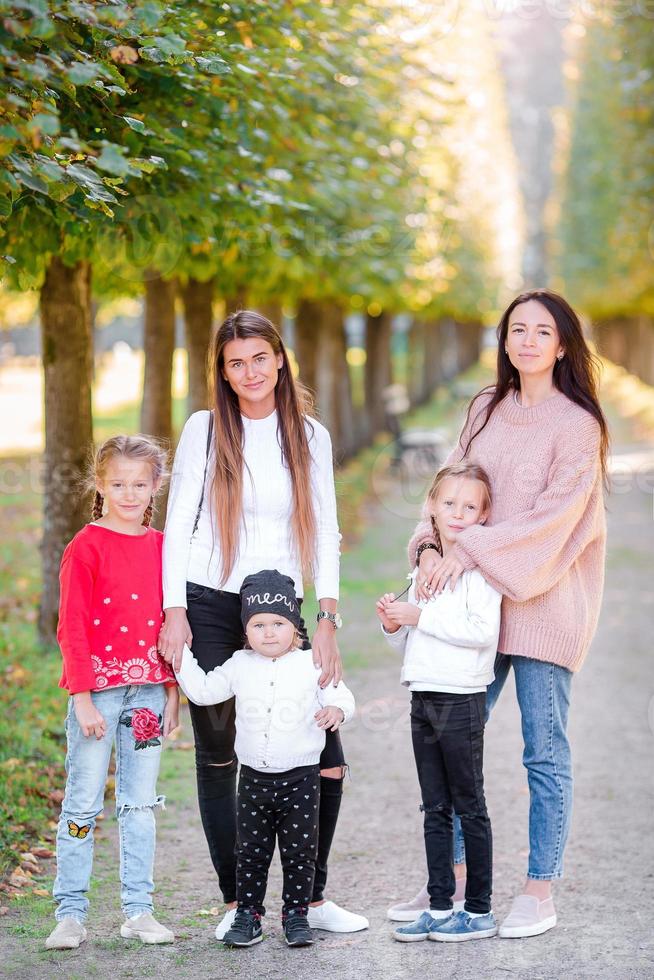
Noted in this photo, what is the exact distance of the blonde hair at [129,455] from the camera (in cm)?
483

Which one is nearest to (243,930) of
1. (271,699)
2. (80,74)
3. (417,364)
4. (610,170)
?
(271,699)

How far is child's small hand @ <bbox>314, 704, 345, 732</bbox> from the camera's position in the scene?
464 centimetres

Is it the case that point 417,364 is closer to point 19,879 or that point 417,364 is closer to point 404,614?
point 19,879

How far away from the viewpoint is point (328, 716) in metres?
4.64

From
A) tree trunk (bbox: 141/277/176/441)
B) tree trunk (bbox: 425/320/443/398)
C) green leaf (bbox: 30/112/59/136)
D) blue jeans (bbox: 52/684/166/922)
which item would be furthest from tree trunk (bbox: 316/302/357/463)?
tree trunk (bbox: 425/320/443/398)

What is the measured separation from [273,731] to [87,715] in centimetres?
68

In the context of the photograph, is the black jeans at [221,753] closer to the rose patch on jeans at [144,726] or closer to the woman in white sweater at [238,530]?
the woman in white sweater at [238,530]

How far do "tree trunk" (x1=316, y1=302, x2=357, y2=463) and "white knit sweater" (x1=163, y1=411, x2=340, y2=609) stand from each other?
1535cm

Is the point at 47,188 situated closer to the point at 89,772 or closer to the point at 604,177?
the point at 89,772

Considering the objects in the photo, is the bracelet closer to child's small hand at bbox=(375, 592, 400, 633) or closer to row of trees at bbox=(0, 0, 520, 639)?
child's small hand at bbox=(375, 592, 400, 633)

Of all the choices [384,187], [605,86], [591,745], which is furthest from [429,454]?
[591,745]

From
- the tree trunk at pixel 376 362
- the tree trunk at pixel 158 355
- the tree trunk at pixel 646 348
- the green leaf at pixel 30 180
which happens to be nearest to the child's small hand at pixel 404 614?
the green leaf at pixel 30 180

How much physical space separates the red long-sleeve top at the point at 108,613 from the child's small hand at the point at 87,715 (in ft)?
0.12

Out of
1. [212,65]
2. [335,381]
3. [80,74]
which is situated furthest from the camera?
[335,381]
